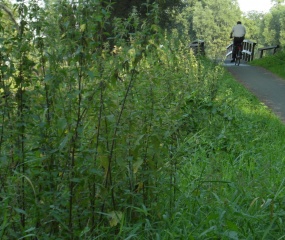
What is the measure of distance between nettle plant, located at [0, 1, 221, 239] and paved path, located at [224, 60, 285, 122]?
22.2 ft

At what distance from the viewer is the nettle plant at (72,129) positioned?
132 inches

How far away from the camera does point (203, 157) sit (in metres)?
6.20

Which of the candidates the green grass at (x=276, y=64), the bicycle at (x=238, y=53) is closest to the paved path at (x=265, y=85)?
the green grass at (x=276, y=64)

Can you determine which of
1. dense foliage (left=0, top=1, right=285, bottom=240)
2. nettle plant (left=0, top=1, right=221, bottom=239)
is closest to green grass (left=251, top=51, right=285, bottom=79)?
dense foliage (left=0, top=1, right=285, bottom=240)

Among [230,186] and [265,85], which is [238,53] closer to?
[265,85]

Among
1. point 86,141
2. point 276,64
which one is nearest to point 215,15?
point 276,64

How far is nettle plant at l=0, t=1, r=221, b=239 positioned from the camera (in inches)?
132

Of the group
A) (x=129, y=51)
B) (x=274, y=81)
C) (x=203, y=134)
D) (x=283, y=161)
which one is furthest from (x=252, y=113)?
(x=274, y=81)

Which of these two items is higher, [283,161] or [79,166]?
[79,166]

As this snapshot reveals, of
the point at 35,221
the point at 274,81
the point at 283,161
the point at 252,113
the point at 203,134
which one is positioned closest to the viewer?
the point at 35,221

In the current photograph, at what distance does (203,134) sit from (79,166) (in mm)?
3665

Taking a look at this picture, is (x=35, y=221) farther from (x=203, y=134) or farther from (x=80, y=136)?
(x=203, y=134)

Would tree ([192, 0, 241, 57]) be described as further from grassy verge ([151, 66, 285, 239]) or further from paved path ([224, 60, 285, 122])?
grassy verge ([151, 66, 285, 239])

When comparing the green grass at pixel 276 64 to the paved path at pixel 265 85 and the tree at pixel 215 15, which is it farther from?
the tree at pixel 215 15
